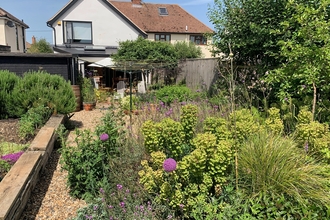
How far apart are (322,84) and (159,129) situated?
3.33 meters

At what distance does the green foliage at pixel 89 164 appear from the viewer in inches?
123

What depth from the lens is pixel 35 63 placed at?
8.95 metres

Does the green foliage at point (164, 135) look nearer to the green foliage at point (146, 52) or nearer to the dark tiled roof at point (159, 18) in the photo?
the green foliage at point (146, 52)

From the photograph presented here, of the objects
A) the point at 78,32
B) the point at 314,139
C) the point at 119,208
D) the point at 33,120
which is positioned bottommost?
the point at 119,208

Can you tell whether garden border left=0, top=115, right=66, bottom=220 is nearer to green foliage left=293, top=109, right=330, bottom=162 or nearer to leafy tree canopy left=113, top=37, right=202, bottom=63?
green foliage left=293, top=109, right=330, bottom=162

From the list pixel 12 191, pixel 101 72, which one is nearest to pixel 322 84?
pixel 12 191

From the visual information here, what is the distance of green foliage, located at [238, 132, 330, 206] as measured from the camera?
232cm

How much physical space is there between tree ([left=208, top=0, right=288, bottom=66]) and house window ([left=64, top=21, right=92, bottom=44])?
533 inches

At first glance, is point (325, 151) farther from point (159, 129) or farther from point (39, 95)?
point (39, 95)

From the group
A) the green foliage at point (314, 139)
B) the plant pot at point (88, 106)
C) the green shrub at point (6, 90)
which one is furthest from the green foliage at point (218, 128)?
the plant pot at point (88, 106)

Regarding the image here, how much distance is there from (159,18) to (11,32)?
12.9 metres

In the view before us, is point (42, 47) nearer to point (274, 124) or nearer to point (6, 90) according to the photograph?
point (6, 90)

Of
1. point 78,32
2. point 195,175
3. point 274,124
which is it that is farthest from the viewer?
point 78,32

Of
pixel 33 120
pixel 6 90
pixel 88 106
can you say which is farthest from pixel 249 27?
pixel 88 106
